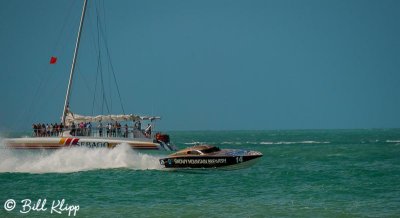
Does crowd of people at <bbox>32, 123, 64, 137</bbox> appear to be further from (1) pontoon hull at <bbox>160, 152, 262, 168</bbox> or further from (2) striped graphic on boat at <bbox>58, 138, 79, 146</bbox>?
(1) pontoon hull at <bbox>160, 152, 262, 168</bbox>

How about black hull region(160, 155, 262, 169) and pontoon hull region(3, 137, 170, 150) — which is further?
pontoon hull region(3, 137, 170, 150)

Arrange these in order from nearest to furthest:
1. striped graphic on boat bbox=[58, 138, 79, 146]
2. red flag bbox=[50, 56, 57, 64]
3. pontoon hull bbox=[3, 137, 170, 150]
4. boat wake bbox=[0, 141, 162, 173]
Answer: boat wake bbox=[0, 141, 162, 173]
pontoon hull bbox=[3, 137, 170, 150]
striped graphic on boat bbox=[58, 138, 79, 146]
red flag bbox=[50, 56, 57, 64]

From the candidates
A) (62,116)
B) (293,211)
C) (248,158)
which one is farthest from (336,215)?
(62,116)

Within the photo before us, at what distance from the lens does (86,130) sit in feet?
155

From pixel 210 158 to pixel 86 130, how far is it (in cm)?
1525

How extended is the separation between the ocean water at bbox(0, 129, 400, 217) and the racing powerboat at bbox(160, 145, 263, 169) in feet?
1.93

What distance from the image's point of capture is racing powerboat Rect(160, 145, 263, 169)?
118 ft

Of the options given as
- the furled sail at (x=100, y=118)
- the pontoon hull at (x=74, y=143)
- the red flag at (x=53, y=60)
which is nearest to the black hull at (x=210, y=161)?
the pontoon hull at (x=74, y=143)

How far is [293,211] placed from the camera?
21.7 metres

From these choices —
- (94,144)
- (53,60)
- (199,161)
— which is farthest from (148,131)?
(199,161)

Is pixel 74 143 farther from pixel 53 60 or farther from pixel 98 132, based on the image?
pixel 53 60

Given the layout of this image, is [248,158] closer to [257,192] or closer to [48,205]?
[257,192]

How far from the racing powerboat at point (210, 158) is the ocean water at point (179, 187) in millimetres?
588

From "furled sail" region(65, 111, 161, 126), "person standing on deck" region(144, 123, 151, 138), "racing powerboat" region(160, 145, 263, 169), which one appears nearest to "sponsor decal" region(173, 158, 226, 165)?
"racing powerboat" region(160, 145, 263, 169)
